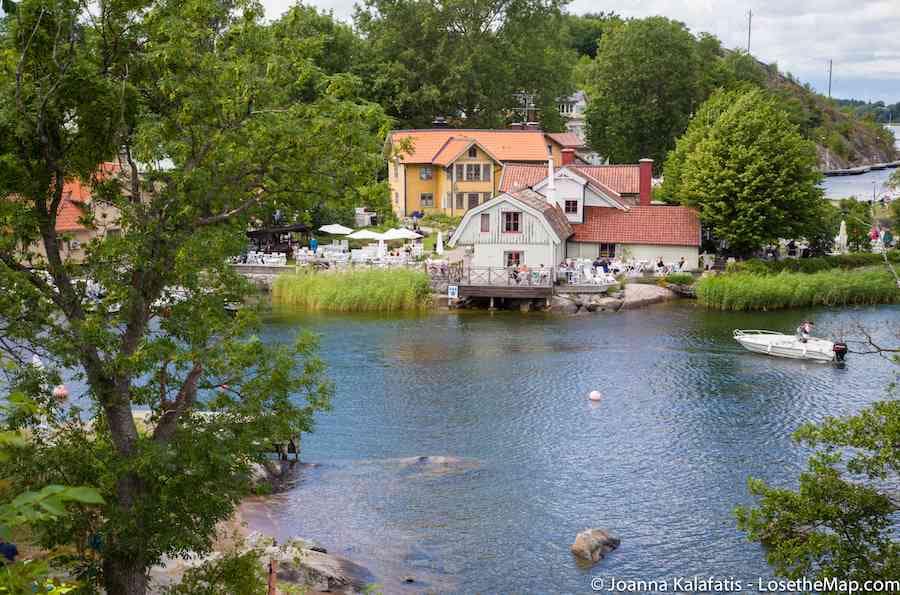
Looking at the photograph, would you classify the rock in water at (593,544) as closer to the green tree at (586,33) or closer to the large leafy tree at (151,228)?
the large leafy tree at (151,228)

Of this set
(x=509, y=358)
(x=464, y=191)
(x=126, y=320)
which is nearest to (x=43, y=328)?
(x=126, y=320)

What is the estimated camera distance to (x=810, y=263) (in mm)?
51062

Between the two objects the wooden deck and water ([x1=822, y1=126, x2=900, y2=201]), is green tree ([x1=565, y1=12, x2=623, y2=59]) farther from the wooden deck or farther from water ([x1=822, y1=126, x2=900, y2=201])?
the wooden deck

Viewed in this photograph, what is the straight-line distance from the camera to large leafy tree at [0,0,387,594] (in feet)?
42.2

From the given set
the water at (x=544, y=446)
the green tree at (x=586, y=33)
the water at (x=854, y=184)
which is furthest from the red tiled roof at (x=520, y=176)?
the green tree at (x=586, y=33)

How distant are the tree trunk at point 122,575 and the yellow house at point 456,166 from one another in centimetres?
5028

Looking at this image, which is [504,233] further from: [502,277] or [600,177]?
[600,177]

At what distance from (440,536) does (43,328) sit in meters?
10.2

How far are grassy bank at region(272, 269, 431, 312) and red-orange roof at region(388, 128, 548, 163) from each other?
19744 millimetres

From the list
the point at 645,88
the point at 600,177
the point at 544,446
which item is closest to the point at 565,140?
the point at 645,88

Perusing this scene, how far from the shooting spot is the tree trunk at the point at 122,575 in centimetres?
1308

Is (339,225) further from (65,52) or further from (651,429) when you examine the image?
(65,52)

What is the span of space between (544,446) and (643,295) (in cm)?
2203

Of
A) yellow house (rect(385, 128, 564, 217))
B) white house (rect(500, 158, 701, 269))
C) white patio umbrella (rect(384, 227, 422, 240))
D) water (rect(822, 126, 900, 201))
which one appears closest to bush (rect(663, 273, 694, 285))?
white house (rect(500, 158, 701, 269))
